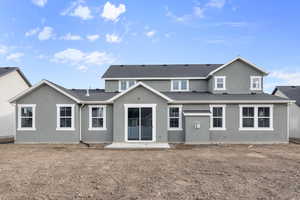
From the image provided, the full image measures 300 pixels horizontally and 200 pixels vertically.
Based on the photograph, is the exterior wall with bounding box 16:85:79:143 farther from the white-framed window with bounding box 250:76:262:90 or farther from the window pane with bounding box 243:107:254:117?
the white-framed window with bounding box 250:76:262:90

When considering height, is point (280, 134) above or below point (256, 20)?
below

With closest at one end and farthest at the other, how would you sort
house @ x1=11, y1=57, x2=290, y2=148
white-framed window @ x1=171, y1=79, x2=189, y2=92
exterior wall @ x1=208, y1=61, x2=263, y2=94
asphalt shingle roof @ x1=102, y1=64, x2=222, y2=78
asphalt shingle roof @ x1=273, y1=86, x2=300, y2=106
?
1. house @ x1=11, y1=57, x2=290, y2=148
2. exterior wall @ x1=208, y1=61, x2=263, y2=94
3. white-framed window @ x1=171, y1=79, x2=189, y2=92
4. asphalt shingle roof @ x1=102, y1=64, x2=222, y2=78
5. asphalt shingle roof @ x1=273, y1=86, x2=300, y2=106

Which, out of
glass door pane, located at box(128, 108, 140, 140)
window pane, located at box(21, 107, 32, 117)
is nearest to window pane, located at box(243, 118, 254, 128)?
glass door pane, located at box(128, 108, 140, 140)

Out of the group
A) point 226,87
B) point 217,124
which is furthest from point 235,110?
point 226,87

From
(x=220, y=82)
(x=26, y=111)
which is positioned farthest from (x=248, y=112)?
(x=26, y=111)

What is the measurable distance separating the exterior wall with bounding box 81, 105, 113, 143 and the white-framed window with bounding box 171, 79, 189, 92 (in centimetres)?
716

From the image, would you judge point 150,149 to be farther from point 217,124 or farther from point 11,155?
point 11,155

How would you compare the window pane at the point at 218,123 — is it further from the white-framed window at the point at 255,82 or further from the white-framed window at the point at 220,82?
the white-framed window at the point at 255,82

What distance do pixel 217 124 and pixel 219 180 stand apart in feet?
30.1

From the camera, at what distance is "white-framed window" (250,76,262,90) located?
59.0 ft

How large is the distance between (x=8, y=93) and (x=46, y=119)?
30.9 ft

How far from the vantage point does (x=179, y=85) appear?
797 inches

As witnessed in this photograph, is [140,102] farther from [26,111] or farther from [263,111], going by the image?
[263,111]

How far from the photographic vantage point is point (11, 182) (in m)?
6.66
